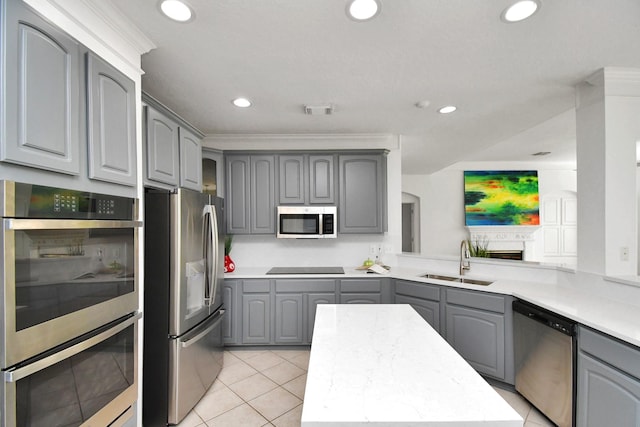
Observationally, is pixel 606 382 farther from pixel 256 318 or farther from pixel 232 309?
pixel 232 309

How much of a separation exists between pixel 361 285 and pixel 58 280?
2529 mm

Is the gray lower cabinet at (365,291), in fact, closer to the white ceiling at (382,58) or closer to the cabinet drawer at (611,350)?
the cabinet drawer at (611,350)

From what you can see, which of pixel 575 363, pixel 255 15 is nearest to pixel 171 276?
pixel 255 15

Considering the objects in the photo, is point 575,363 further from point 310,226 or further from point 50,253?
point 50,253

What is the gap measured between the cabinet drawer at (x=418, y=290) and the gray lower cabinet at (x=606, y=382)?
44.8 inches

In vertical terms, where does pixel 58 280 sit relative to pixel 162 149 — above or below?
below

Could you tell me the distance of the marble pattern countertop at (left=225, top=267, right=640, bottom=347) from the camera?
4.87 feet

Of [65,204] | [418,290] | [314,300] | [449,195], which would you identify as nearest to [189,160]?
[65,204]

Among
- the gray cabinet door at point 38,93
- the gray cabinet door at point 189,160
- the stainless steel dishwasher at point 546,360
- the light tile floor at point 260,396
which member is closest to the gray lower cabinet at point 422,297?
the stainless steel dishwasher at point 546,360

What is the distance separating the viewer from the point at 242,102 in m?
2.52

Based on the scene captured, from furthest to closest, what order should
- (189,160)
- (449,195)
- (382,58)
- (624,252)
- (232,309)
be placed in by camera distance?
(449,195) < (232,309) < (189,160) < (624,252) < (382,58)

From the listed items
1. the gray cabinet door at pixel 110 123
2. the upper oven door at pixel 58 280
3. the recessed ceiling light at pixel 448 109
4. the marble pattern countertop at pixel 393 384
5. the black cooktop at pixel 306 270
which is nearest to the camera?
the marble pattern countertop at pixel 393 384

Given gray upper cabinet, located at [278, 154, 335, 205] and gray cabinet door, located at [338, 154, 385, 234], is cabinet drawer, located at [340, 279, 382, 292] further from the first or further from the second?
gray upper cabinet, located at [278, 154, 335, 205]

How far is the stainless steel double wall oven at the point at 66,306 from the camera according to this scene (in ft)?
3.03
